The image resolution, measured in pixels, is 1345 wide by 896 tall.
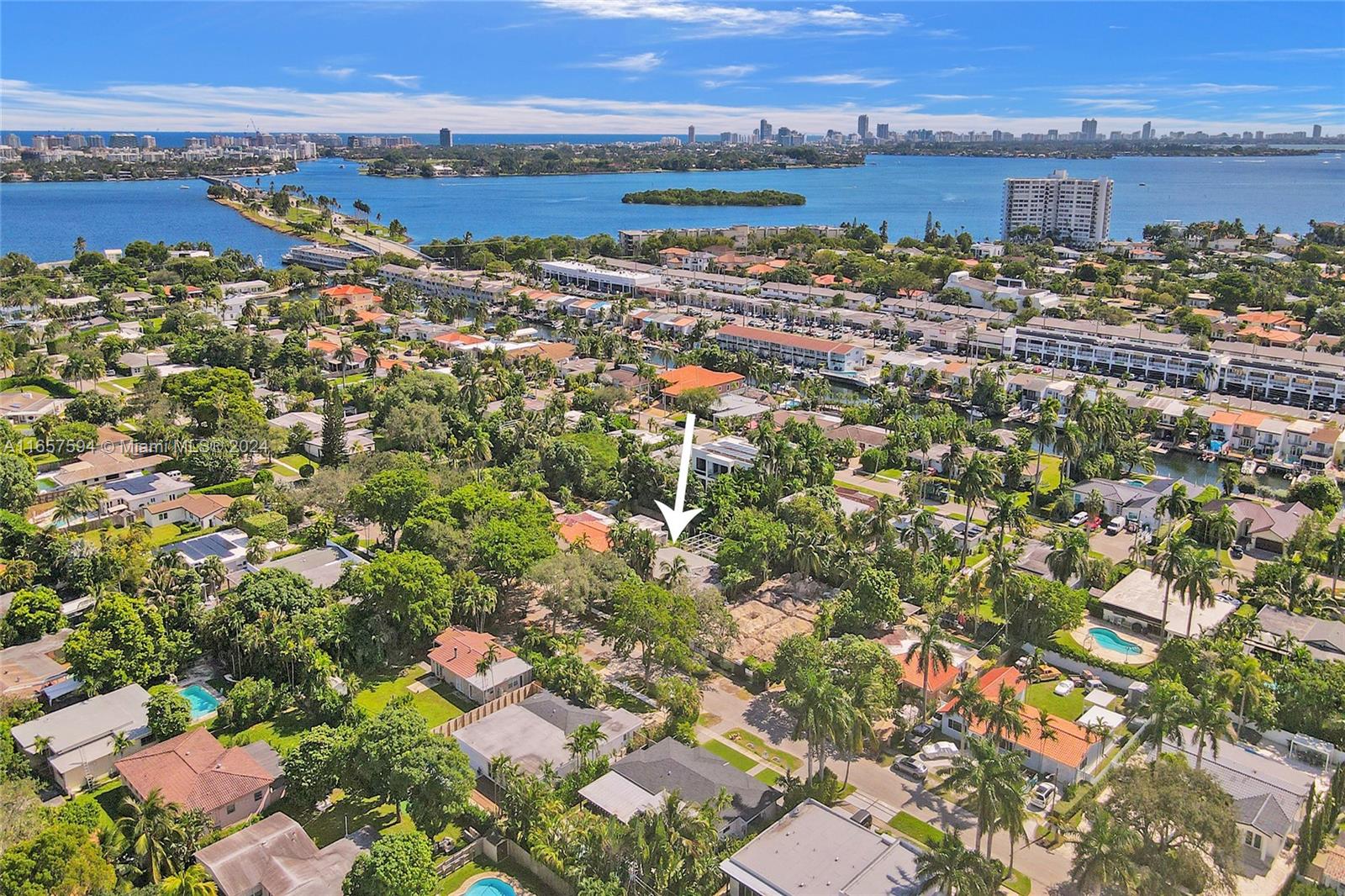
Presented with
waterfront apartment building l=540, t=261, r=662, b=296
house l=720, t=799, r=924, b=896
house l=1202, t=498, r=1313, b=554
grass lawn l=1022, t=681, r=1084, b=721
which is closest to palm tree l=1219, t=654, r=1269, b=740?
grass lawn l=1022, t=681, r=1084, b=721

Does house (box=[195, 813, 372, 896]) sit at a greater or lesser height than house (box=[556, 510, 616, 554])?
lesser

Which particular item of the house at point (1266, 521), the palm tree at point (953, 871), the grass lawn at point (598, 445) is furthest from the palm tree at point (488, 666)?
the house at point (1266, 521)

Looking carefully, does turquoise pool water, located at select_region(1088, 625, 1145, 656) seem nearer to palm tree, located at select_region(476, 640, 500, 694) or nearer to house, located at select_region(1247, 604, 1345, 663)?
house, located at select_region(1247, 604, 1345, 663)

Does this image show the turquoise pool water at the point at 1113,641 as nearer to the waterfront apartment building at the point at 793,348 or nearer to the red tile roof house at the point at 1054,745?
the red tile roof house at the point at 1054,745

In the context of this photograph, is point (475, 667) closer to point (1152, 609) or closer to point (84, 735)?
point (84, 735)

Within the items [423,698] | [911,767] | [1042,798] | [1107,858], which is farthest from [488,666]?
[1107,858]

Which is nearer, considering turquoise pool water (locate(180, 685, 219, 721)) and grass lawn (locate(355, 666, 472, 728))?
turquoise pool water (locate(180, 685, 219, 721))

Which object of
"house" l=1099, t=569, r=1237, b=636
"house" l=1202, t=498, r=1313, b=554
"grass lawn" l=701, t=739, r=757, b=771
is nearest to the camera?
"grass lawn" l=701, t=739, r=757, b=771
